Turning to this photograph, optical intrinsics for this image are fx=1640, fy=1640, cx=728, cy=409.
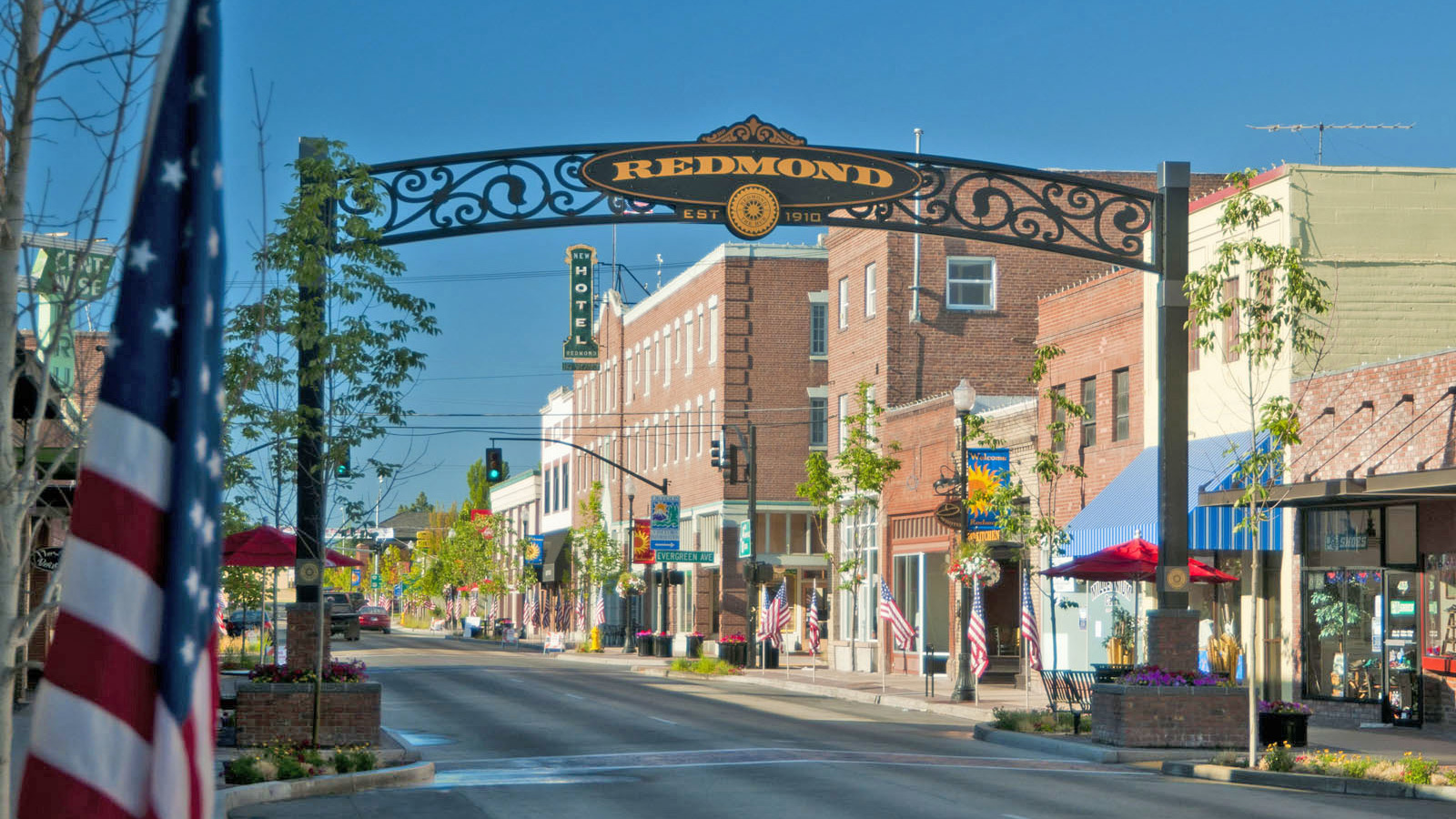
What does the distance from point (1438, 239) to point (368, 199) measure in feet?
57.7

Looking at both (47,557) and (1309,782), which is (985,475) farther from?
(47,557)

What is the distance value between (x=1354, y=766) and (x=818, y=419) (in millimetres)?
38642

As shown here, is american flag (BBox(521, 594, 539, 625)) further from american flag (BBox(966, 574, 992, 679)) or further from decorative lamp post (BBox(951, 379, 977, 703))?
american flag (BBox(966, 574, 992, 679))

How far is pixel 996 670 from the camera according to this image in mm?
37688

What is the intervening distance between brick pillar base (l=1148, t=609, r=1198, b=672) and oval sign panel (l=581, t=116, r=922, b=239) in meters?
6.33

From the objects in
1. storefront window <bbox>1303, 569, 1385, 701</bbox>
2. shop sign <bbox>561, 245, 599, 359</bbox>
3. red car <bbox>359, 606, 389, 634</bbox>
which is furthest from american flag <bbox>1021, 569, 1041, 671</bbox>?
red car <bbox>359, 606, 389, 634</bbox>

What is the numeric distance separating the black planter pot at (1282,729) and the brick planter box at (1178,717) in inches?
11.3

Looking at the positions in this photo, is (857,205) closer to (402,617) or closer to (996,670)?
(996,670)

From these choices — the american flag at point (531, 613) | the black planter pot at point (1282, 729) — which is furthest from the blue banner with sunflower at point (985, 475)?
the american flag at point (531, 613)

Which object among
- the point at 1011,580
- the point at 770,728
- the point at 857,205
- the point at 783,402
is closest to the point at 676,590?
the point at 783,402

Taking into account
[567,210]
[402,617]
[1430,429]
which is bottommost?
[402,617]

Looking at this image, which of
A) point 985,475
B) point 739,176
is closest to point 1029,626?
point 985,475

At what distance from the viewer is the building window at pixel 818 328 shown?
54.5 m

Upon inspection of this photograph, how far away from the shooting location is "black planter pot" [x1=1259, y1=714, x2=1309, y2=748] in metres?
20.0
